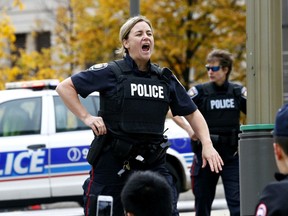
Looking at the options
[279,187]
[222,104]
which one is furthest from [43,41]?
[279,187]

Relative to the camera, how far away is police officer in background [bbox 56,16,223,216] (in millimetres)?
5715

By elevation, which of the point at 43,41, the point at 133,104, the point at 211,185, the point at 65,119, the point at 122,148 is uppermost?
the point at 43,41

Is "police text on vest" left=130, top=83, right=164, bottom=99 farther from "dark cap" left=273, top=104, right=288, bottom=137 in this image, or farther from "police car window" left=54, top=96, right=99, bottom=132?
"police car window" left=54, top=96, right=99, bottom=132

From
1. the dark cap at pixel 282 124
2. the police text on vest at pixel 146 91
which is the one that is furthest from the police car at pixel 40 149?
the dark cap at pixel 282 124

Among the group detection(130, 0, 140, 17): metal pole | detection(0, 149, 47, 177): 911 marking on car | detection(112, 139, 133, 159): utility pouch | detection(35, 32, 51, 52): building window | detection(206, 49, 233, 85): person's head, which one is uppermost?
detection(35, 32, 51, 52): building window

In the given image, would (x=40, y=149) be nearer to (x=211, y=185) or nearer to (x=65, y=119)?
(x=65, y=119)

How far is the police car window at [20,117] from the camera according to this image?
10797 mm

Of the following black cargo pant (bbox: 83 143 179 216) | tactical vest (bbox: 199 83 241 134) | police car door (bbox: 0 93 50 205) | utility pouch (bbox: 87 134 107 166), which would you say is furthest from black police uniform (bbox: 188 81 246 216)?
police car door (bbox: 0 93 50 205)

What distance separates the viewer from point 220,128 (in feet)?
27.3

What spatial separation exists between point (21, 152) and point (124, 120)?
16.8 ft

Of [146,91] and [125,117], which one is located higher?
[146,91]

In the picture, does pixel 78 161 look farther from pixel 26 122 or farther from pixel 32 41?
pixel 32 41

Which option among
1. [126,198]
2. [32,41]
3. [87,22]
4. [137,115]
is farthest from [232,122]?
[32,41]

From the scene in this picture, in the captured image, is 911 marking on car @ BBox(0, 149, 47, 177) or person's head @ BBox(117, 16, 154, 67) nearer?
person's head @ BBox(117, 16, 154, 67)
